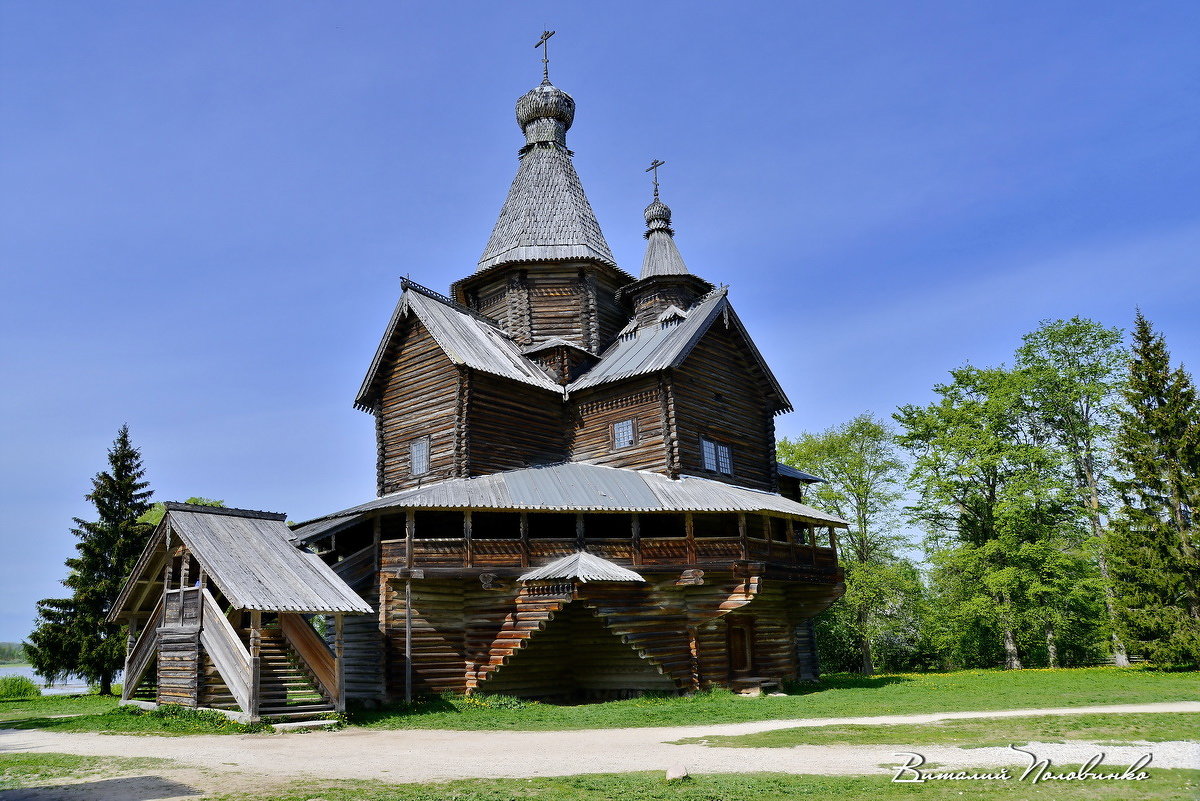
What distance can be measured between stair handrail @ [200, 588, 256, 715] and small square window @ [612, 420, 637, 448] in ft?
48.5

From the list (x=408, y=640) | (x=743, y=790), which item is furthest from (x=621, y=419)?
(x=743, y=790)

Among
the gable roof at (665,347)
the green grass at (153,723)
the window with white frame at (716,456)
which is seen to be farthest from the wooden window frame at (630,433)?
the green grass at (153,723)

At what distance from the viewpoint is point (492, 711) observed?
2169cm

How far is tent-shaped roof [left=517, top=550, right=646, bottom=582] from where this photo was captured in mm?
23172

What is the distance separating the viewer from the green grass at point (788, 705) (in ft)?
63.5

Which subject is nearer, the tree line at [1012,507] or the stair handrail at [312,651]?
the stair handrail at [312,651]

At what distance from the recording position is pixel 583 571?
23.4 meters

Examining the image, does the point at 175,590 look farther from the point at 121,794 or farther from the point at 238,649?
the point at 121,794

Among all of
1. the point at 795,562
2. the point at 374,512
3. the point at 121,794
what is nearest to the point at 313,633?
the point at 374,512

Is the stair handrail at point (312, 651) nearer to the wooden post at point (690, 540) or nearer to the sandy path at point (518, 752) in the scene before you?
the sandy path at point (518, 752)

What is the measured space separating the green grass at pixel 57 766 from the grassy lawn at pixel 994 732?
30.1 feet

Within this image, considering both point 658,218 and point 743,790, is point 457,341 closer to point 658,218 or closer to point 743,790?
point 658,218

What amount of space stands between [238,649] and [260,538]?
356cm

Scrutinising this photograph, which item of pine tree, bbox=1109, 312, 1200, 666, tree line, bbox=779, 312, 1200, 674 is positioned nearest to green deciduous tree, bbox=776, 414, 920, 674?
tree line, bbox=779, 312, 1200, 674
